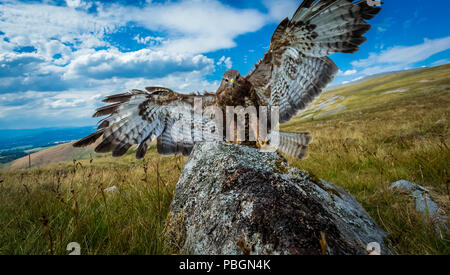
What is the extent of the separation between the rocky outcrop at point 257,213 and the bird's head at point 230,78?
228 centimetres

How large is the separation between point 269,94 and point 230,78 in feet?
3.23

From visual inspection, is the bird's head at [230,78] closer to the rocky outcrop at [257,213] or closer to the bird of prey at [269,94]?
the bird of prey at [269,94]

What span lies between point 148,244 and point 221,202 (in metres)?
0.89

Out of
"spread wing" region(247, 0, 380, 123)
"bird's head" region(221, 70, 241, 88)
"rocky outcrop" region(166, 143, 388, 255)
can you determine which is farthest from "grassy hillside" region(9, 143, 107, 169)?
"rocky outcrop" region(166, 143, 388, 255)

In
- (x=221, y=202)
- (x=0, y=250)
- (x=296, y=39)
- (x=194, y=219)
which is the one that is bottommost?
(x=0, y=250)

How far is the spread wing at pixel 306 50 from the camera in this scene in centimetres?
360

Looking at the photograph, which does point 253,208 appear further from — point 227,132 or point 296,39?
point 296,39

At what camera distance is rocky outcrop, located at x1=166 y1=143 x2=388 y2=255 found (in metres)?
1.53

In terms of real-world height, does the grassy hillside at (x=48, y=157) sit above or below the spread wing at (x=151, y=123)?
below

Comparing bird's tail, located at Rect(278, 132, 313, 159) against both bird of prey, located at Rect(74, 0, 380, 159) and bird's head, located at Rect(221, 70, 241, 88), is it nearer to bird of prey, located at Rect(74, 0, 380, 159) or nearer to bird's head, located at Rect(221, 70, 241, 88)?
bird of prey, located at Rect(74, 0, 380, 159)

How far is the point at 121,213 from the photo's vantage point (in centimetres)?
295

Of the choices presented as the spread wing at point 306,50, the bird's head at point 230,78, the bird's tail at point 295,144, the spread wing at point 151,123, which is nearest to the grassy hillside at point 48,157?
the spread wing at point 151,123

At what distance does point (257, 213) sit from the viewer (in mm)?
1777
